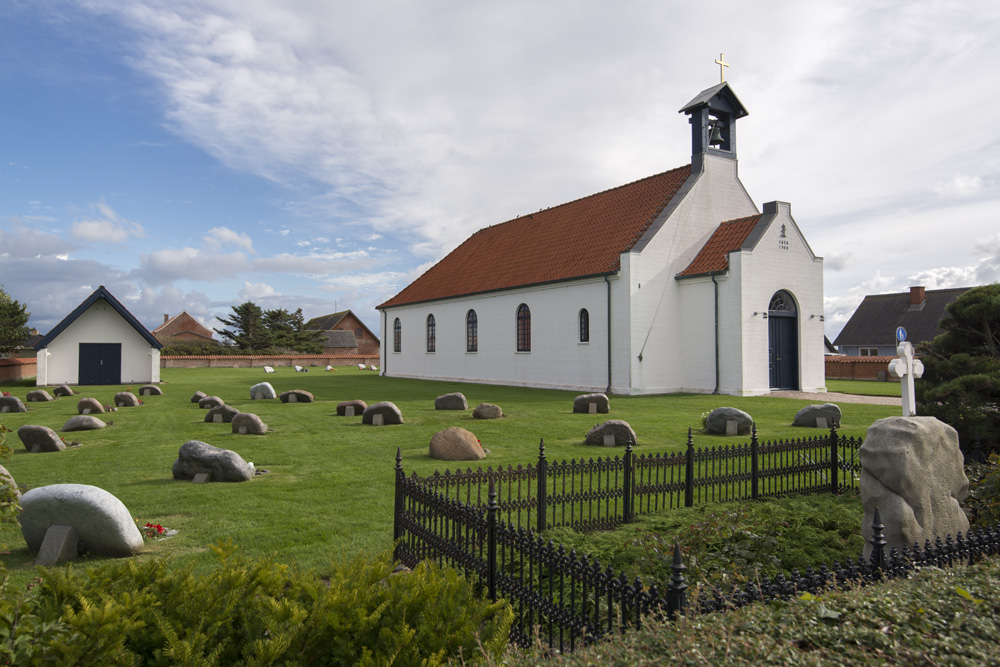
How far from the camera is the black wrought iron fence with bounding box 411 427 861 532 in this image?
24.8 feet

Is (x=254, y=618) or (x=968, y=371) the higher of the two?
(x=968, y=371)

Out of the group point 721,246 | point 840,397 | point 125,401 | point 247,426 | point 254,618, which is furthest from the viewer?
point 721,246

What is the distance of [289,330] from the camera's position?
70.6 meters

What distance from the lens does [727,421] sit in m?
14.6

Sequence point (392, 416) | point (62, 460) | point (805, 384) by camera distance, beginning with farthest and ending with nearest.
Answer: point (805, 384)
point (392, 416)
point (62, 460)

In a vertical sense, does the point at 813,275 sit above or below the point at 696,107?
below

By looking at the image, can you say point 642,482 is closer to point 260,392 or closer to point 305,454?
point 305,454

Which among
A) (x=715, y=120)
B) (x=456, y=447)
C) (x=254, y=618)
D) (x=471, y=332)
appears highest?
(x=715, y=120)

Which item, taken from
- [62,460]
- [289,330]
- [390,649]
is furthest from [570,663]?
[289,330]

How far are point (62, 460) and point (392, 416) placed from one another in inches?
290

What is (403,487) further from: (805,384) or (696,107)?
(696,107)

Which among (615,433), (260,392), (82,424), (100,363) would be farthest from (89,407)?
(100,363)

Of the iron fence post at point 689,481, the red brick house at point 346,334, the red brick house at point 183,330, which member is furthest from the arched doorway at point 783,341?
the red brick house at point 183,330

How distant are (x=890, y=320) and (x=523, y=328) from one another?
4096 centimetres
